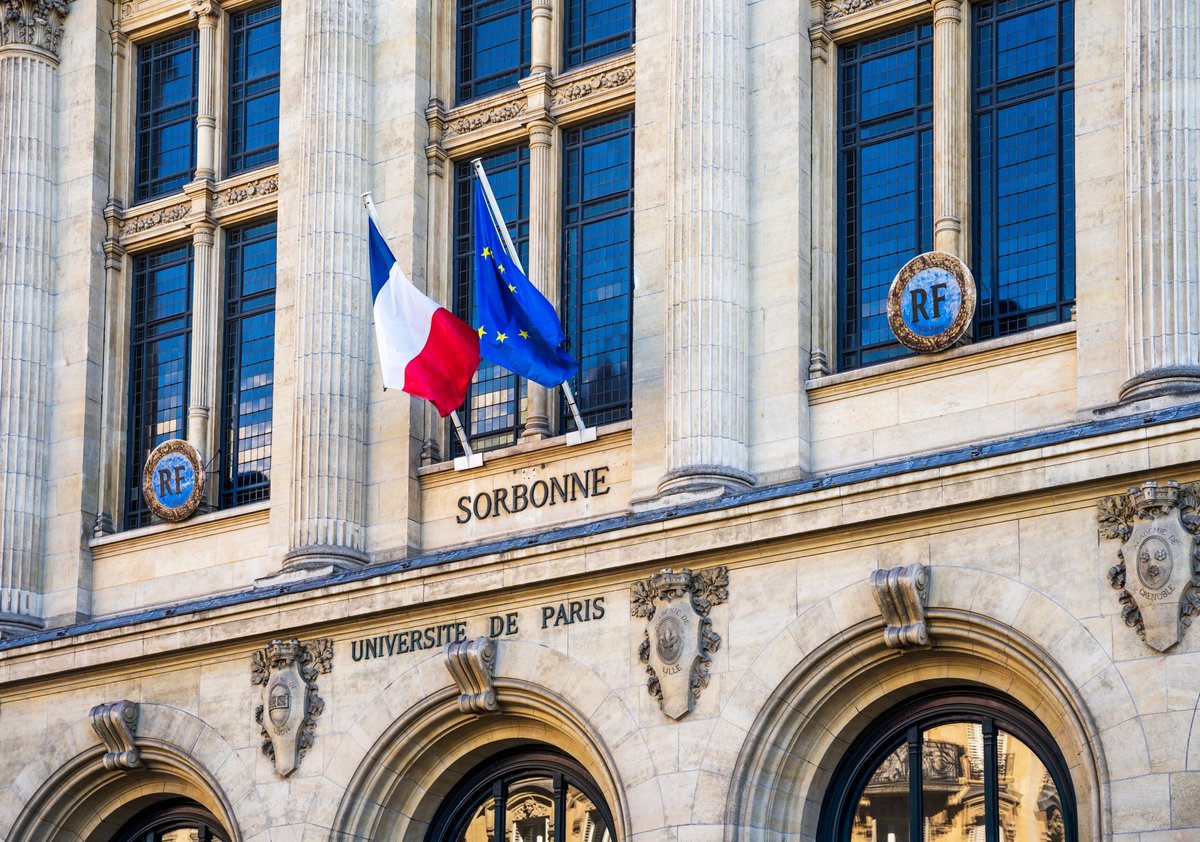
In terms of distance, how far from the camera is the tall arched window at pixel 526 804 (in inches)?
1286

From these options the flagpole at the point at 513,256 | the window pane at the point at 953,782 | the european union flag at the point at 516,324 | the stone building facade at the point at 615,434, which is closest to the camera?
the stone building facade at the point at 615,434

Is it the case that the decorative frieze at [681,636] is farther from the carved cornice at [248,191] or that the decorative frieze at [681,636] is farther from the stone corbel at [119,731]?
the carved cornice at [248,191]

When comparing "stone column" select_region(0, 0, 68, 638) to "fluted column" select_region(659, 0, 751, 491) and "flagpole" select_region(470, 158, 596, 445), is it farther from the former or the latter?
"fluted column" select_region(659, 0, 751, 491)

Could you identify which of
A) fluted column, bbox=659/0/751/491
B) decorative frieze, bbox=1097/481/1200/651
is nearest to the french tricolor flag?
fluted column, bbox=659/0/751/491

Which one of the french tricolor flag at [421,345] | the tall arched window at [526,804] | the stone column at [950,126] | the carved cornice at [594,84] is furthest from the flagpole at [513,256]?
the stone column at [950,126]

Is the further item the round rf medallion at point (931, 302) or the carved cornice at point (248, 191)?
Result: the carved cornice at point (248, 191)

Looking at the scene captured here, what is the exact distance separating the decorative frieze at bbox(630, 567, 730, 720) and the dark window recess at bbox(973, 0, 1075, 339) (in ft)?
14.8

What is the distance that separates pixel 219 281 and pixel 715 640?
11.6 meters

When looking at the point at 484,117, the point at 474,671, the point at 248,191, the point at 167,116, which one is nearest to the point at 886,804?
the point at 474,671

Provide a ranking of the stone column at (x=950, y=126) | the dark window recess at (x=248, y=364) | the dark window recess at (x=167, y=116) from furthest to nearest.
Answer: the dark window recess at (x=167, y=116), the dark window recess at (x=248, y=364), the stone column at (x=950, y=126)

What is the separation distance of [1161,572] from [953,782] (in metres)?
4.15

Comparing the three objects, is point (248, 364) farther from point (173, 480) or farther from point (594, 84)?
point (594, 84)

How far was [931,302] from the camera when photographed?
3091 cm

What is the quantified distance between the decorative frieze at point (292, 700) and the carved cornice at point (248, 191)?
24.2 feet
